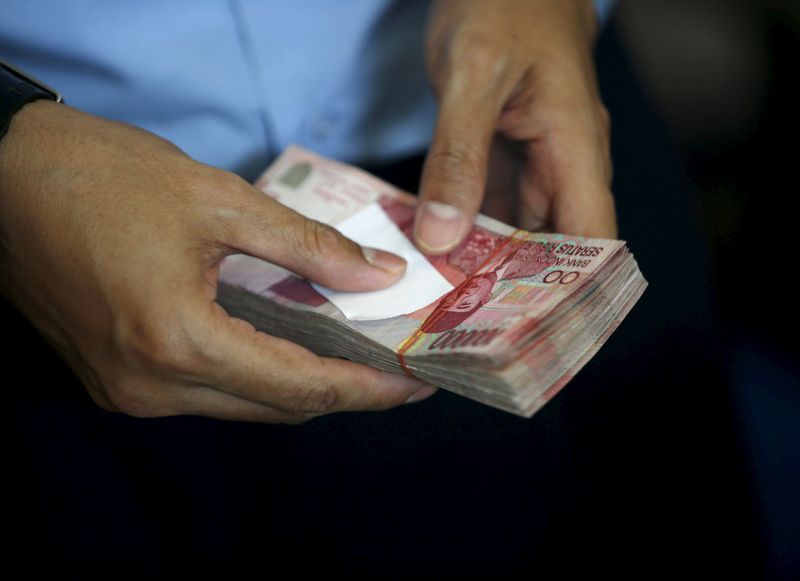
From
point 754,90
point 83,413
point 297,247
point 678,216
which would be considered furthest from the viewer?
point 754,90

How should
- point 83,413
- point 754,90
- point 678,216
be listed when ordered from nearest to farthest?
point 83,413, point 678,216, point 754,90

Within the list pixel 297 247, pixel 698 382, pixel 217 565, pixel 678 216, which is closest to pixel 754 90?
pixel 678 216

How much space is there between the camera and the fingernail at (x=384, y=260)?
0.78m

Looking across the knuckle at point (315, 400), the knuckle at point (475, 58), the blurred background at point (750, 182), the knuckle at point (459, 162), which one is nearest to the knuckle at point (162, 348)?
the knuckle at point (315, 400)

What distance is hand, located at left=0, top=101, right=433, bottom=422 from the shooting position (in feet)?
2.22

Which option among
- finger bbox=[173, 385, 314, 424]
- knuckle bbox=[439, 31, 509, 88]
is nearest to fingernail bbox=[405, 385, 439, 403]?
finger bbox=[173, 385, 314, 424]

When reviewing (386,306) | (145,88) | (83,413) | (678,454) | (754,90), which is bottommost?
(678,454)

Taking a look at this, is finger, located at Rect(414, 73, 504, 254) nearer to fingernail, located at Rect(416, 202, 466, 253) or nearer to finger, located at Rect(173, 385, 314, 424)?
fingernail, located at Rect(416, 202, 466, 253)

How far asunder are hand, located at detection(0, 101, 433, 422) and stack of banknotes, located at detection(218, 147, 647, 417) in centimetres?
5

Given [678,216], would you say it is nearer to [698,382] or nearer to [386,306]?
[698,382]

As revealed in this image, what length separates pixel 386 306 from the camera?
79 cm

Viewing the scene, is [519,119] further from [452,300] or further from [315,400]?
[315,400]

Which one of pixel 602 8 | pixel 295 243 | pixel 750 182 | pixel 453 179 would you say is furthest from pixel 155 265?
pixel 750 182

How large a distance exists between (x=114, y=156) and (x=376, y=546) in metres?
0.52
